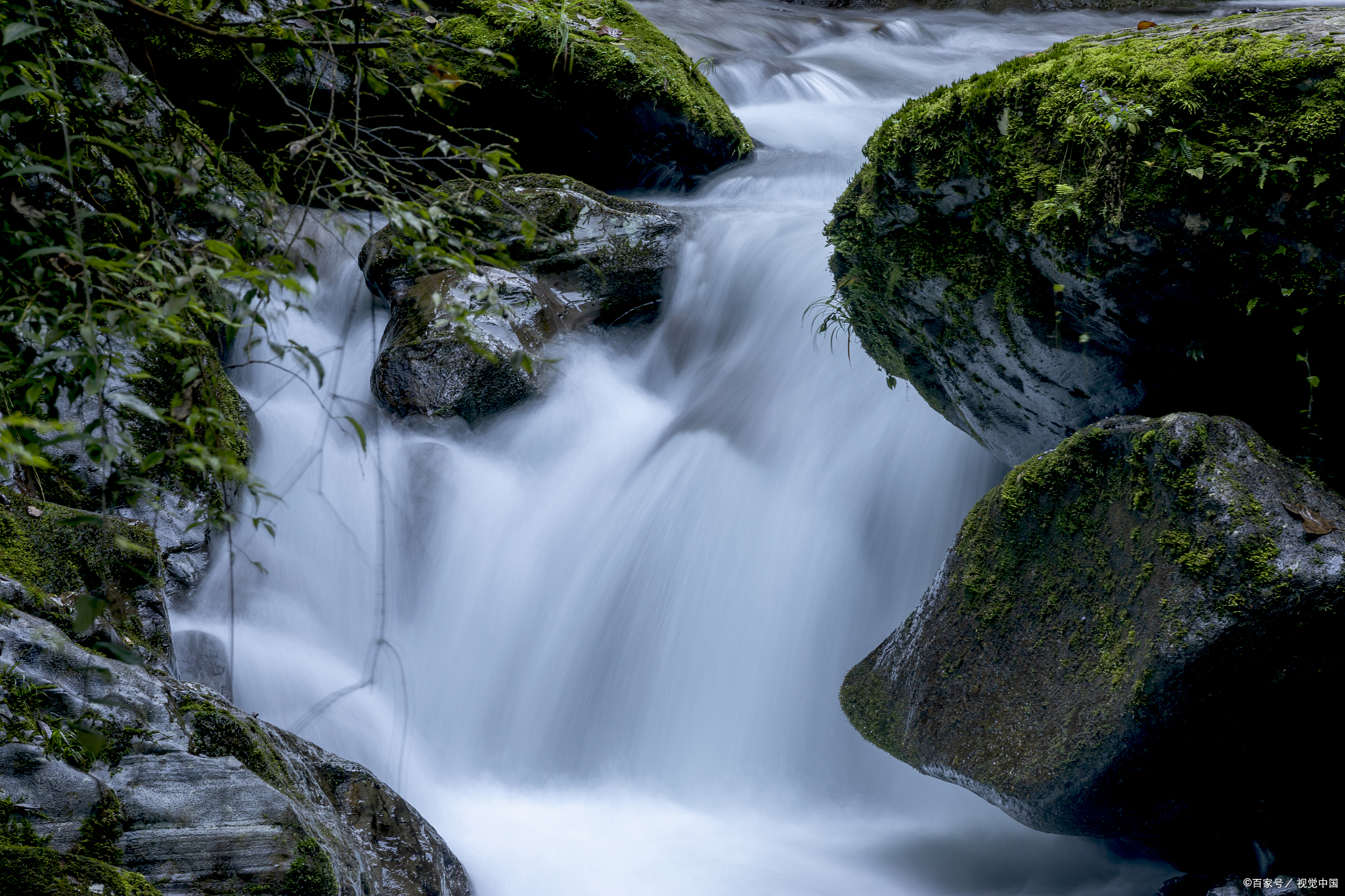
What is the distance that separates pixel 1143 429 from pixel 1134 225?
2.20 ft

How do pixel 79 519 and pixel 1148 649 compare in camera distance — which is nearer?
pixel 79 519

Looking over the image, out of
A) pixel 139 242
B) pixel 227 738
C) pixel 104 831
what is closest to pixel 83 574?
pixel 227 738

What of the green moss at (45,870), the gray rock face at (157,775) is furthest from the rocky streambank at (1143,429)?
the green moss at (45,870)

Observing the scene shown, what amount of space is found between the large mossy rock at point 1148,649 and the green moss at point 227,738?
7.80 feet

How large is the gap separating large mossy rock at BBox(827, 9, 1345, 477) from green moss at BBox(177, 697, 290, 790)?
3.02 meters

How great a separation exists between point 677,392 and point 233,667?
3.80 m

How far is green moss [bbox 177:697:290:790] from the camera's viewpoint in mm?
2457

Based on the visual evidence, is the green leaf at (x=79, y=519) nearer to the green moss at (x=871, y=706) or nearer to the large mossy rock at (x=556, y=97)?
the green moss at (x=871, y=706)

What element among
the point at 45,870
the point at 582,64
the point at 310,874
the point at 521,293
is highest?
the point at 582,64

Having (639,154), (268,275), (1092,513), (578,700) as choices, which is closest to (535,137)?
(639,154)

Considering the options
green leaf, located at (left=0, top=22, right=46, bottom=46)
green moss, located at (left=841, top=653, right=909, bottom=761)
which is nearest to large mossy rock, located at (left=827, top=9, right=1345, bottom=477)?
green moss, located at (left=841, top=653, right=909, bottom=761)

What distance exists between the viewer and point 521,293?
266 inches

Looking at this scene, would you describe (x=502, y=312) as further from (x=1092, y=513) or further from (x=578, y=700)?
(x=578, y=700)

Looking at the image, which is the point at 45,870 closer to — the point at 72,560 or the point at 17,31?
the point at 72,560
